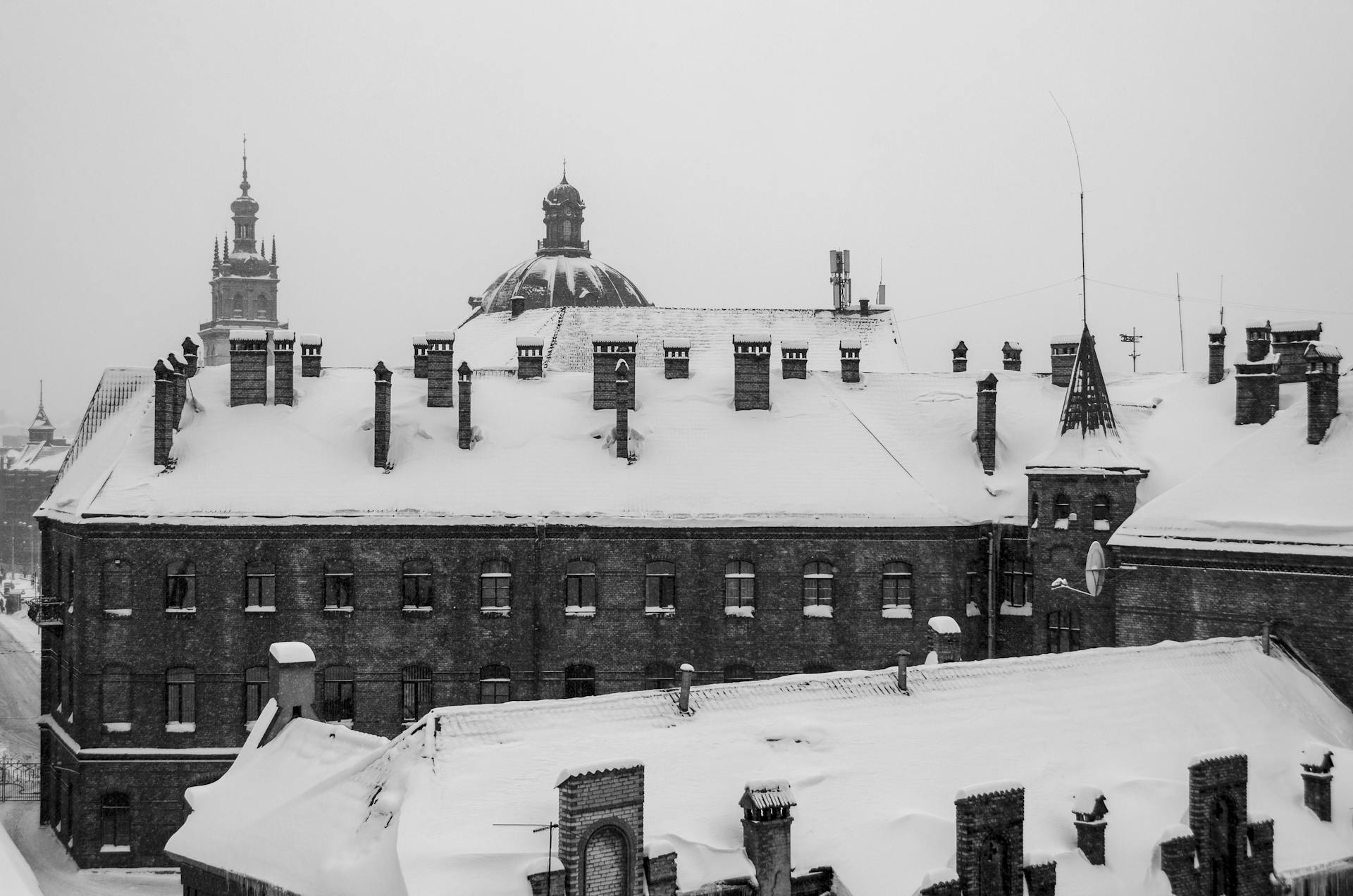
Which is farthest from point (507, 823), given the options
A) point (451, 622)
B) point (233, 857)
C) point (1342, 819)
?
point (451, 622)

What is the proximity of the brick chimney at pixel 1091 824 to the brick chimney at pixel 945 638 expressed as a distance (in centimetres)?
867

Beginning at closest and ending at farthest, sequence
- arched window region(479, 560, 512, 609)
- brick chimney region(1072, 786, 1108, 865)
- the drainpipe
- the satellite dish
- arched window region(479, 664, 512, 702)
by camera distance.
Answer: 1. brick chimney region(1072, 786, 1108, 865)
2. the satellite dish
3. arched window region(479, 664, 512, 702)
4. arched window region(479, 560, 512, 609)
5. the drainpipe

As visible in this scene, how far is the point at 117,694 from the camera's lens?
→ 39.5 metres

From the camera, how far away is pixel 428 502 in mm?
40250

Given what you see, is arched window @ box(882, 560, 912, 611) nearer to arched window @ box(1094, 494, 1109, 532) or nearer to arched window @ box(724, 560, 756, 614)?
arched window @ box(724, 560, 756, 614)

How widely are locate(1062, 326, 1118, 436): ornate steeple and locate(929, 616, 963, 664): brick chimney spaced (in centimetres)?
772

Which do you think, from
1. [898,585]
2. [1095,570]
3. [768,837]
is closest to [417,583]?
[898,585]

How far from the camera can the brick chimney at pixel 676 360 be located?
46844 millimetres

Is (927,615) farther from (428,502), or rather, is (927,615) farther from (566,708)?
(566,708)

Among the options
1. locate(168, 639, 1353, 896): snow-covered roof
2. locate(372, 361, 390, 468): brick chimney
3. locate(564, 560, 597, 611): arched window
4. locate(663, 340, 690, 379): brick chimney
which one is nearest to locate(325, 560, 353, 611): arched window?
locate(372, 361, 390, 468): brick chimney

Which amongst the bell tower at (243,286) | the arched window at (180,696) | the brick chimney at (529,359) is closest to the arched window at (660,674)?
the brick chimney at (529,359)

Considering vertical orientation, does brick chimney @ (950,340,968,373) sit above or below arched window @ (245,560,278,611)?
above

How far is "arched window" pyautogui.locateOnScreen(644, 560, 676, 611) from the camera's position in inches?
1603

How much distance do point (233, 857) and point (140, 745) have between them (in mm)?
18204
